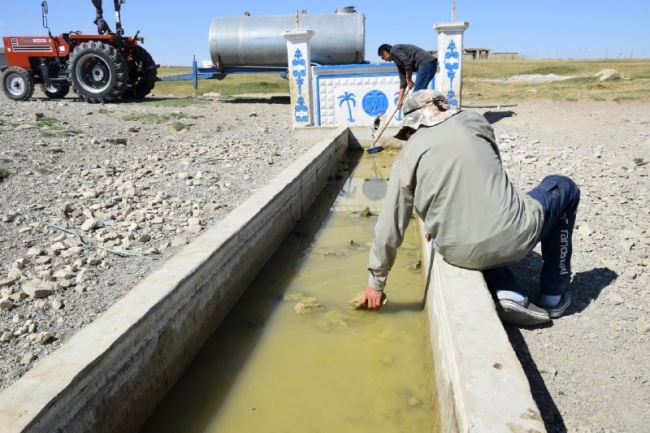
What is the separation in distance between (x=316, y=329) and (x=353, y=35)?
11.8 metres

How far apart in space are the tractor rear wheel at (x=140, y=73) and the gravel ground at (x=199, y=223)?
4117 mm

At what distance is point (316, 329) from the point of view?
131 inches

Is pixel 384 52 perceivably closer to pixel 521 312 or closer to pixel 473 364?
pixel 521 312

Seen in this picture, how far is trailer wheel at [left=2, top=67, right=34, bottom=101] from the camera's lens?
12.2 m

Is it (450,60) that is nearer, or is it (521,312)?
(521,312)

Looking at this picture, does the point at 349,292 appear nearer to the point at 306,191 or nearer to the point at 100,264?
the point at 100,264

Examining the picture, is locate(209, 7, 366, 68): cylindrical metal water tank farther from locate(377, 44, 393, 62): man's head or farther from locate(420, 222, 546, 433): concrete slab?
locate(420, 222, 546, 433): concrete slab

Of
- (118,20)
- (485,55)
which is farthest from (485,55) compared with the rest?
(118,20)

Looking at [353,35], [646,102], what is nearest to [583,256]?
[646,102]

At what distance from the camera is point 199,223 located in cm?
419

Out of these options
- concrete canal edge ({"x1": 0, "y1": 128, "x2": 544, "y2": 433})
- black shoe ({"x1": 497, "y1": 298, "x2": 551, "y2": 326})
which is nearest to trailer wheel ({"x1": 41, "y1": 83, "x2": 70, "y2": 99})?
concrete canal edge ({"x1": 0, "y1": 128, "x2": 544, "y2": 433})

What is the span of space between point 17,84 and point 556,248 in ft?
43.3

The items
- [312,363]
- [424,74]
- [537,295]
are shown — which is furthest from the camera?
[424,74]

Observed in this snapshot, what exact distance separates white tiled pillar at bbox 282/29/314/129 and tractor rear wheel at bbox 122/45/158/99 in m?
5.22
